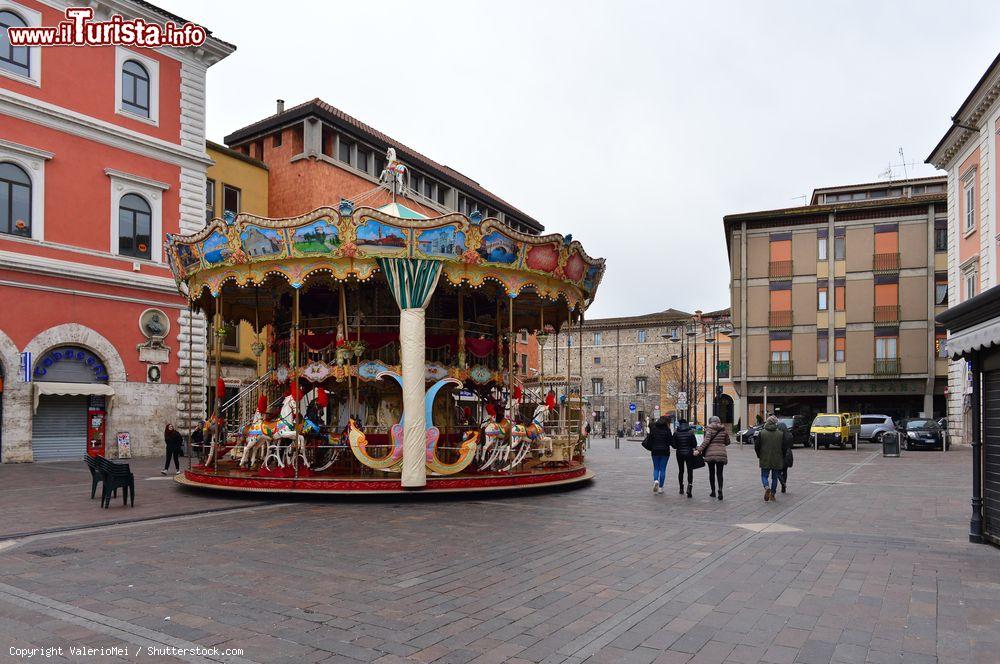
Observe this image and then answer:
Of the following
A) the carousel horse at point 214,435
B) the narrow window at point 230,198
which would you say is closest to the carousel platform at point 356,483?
the carousel horse at point 214,435

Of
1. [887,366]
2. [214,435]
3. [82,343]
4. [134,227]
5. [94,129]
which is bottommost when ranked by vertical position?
[214,435]

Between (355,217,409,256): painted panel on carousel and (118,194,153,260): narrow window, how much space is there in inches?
574

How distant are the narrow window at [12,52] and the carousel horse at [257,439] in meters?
15.4

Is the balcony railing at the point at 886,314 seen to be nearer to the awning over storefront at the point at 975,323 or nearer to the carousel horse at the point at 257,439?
the awning over storefront at the point at 975,323

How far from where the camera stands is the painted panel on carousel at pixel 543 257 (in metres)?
16.2

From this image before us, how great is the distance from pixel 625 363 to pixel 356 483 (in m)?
60.6

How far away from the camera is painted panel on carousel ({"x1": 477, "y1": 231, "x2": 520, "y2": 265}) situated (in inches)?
610

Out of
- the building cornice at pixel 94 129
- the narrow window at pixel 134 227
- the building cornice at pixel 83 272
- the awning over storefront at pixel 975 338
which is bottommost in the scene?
the awning over storefront at pixel 975 338

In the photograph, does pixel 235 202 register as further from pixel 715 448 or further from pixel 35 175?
pixel 715 448

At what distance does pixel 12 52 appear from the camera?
22891 millimetres

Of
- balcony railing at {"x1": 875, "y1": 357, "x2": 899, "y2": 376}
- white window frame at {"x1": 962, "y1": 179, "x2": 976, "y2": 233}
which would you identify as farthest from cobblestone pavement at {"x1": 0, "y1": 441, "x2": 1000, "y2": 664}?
balcony railing at {"x1": 875, "y1": 357, "x2": 899, "y2": 376}

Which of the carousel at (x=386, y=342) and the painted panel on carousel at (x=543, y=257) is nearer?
the carousel at (x=386, y=342)

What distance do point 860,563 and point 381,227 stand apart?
10.2 metres

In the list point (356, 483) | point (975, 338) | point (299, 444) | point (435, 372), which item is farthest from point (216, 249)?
point (975, 338)
